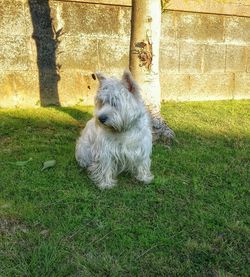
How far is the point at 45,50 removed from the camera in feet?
23.6

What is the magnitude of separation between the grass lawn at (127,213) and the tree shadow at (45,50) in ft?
5.15

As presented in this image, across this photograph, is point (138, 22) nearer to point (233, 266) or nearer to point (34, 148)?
point (34, 148)

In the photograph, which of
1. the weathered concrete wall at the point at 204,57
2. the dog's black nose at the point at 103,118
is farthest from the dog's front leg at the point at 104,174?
the weathered concrete wall at the point at 204,57

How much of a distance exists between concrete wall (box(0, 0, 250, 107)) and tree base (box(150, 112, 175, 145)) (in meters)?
2.19

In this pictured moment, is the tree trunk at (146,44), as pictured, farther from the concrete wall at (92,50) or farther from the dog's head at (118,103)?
the concrete wall at (92,50)

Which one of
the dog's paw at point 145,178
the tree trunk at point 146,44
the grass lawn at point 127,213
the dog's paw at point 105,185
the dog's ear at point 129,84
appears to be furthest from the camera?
the tree trunk at point 146,44

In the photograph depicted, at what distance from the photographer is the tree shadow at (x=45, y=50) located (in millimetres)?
7043

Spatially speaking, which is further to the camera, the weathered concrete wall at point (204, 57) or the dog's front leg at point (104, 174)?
the weathered concrete wall at point (204, 57)

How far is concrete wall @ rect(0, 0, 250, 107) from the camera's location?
7031mm

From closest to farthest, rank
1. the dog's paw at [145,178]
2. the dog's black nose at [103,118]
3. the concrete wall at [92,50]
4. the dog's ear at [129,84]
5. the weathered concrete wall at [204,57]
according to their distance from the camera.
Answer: the dog's black nose at [103,118] → the dog's ear at [129,84] → the dog's paw at [145,178] → the concrete wall at [92,50] → the weathered concrete wall at [204,57]

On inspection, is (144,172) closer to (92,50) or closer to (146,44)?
(146,44)

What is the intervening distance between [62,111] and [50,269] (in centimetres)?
453

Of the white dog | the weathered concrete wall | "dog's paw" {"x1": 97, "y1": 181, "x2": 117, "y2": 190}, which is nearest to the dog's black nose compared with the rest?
the white dog

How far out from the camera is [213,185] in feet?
14.0
